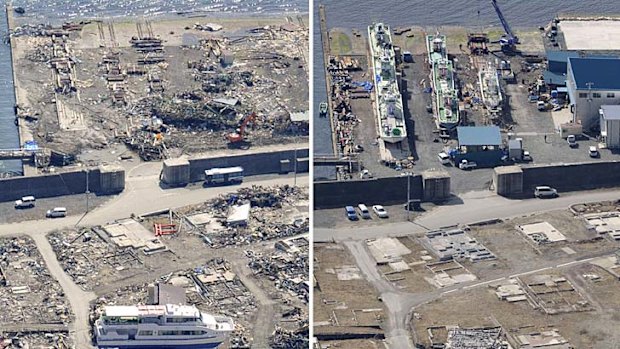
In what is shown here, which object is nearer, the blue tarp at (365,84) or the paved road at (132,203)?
the paved road at (132,203)

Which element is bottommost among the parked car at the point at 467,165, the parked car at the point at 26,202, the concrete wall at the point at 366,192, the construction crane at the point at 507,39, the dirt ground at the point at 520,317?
the dirt ground at the point at 520,317

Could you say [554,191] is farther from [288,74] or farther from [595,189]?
[288,74]

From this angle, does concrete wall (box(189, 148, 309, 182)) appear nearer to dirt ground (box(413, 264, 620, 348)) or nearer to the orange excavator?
the orange excavator

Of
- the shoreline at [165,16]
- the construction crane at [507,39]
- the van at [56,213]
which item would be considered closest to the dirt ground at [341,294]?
the van at [56,213]

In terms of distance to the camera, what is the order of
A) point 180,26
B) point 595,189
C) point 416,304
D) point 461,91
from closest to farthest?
point 416,304, point 595,189, point 461,91, point 180,26

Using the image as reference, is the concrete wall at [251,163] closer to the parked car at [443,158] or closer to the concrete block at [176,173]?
the concrete block at [176,173]

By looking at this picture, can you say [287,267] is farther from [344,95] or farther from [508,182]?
[344,95]

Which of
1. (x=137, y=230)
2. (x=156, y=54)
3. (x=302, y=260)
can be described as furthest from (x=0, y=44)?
(x=302, y=260)
